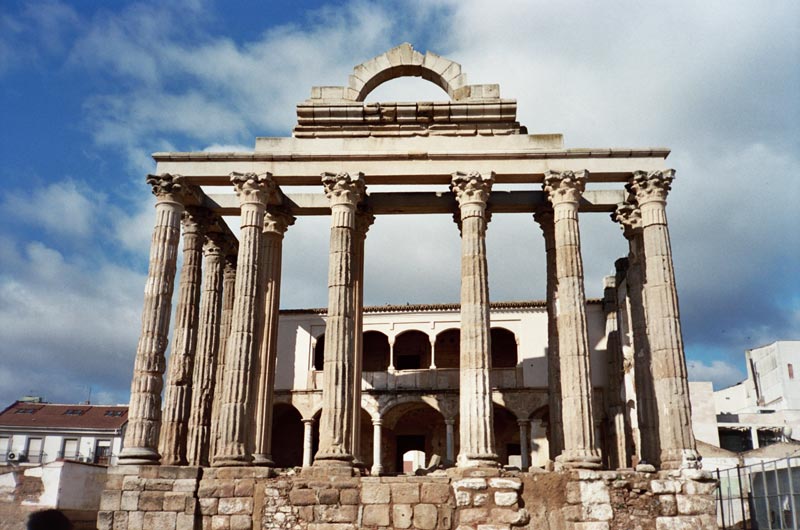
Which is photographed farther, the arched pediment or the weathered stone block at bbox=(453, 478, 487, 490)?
the arched pediment

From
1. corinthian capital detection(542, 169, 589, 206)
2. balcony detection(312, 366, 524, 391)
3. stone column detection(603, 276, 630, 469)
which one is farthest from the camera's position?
balcony detection(312, 366, 524, 391)

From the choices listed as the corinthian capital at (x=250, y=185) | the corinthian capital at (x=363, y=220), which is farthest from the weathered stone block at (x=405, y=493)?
the corinthian capital at (x=250, y=185)

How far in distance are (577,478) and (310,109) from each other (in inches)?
466

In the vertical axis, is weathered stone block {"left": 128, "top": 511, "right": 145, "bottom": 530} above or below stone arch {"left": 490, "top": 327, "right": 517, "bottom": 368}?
below

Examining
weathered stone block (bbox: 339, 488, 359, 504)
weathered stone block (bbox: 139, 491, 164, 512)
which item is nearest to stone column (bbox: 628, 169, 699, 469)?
weathered stone block (bbox: 339, 488, 359, 504)

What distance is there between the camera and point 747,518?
20359mm

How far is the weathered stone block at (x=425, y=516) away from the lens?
16.2 meters

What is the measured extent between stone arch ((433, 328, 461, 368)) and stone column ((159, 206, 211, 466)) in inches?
587

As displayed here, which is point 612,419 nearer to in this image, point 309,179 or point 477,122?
point 477,122

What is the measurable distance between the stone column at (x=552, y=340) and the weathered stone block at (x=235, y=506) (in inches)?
320

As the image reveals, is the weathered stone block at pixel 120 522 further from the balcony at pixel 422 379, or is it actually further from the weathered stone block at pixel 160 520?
the balcony at pixel 422 379

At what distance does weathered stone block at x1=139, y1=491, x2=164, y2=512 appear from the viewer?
17109mm

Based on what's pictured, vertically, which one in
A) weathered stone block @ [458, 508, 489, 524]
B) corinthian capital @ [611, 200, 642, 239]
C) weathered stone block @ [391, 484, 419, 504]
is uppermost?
corinthian capital @ [611, 200, 642, 239]

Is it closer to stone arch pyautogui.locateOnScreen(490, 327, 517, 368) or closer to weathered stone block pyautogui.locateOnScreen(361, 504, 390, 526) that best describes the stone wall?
weathered stone block pyautogui.locateOnScreen(361, 504, 390, 526)
